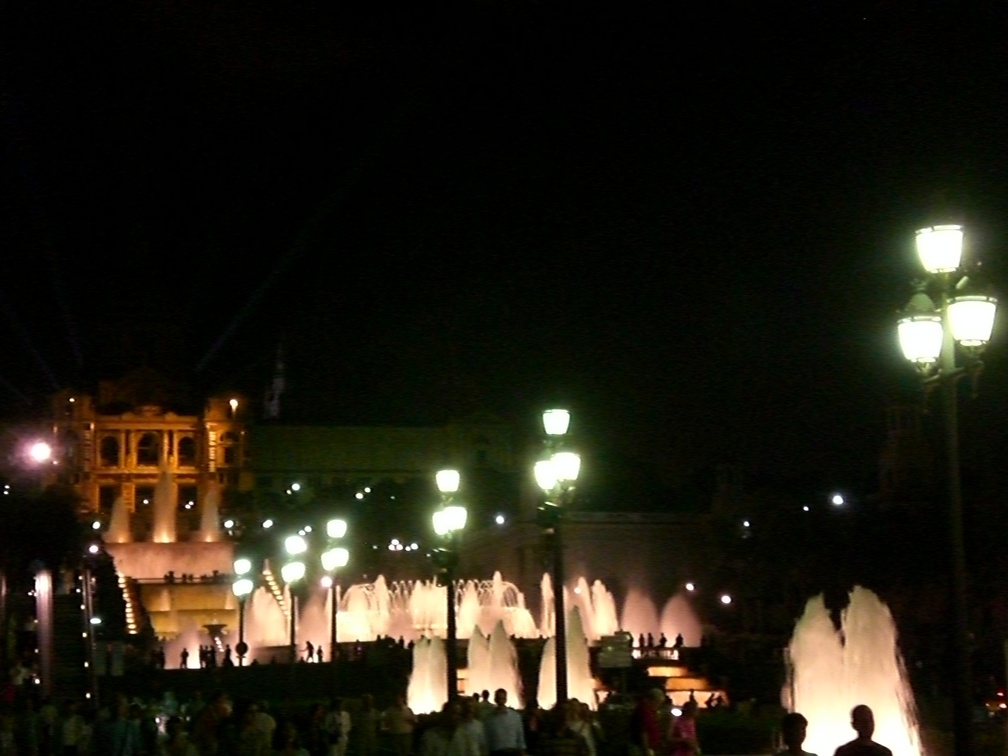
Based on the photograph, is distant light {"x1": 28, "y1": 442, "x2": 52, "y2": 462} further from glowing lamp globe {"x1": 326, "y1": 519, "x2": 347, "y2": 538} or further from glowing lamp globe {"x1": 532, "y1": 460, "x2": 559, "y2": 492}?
glowing lamp globe {"x1": 532, "y1": 460, "x2": 559, "y2": 492}

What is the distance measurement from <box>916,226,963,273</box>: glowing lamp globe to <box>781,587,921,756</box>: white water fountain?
36.0ft

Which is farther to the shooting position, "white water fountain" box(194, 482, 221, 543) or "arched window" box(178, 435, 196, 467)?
"arched window" box(178, 435, 196, 467)

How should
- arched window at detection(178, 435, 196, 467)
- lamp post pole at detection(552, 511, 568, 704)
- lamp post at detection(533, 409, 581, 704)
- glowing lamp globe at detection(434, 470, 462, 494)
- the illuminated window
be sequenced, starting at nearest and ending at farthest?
lamp post pole at detection(552, 511, 568, 704)
lamp post at detection(533, 409, 581, 704)
glowing lamp globe at detection(434, 470, 462, 494)
arched window at detection(178, 435, 196, 467)
the illuminated window

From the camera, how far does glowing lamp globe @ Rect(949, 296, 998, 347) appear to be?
1153cm

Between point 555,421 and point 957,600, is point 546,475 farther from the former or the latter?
point 957,600

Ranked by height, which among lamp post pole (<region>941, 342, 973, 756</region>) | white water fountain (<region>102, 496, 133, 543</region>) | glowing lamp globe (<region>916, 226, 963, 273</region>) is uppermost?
white water fountain (<region>102, 496, 133, 543</region>)

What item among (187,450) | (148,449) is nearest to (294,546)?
(187,450)

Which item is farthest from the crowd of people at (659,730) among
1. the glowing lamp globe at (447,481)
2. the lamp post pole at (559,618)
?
the glowing lamp globe at (447,481)

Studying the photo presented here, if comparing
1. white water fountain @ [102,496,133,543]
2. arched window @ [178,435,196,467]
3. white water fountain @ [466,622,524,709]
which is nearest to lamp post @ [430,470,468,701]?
white water fountain @ [466,622,524,709]

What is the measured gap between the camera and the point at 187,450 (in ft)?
369

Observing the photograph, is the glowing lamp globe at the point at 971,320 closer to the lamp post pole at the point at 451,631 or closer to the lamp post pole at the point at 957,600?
the lamp post pole at the point at 957,600

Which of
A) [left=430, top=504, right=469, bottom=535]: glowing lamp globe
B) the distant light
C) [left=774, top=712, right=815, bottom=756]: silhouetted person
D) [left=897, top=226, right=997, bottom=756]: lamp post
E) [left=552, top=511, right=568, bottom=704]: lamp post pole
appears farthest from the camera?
the distant light

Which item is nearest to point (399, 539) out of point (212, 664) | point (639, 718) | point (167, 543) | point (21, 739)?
point (167, 543)

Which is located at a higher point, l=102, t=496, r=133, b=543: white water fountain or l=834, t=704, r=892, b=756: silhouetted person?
l=102, t=496, r=133, b=543: white water fountain
